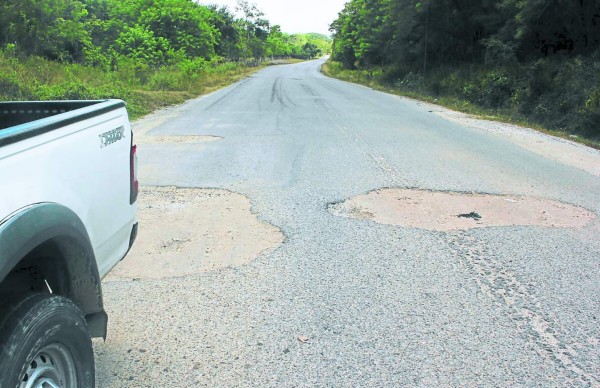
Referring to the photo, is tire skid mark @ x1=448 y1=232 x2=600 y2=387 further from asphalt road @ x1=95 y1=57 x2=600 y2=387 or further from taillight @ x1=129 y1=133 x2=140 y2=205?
taillight @ x1=129 y1=133 x2=140 y2=205

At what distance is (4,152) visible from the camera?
185cm

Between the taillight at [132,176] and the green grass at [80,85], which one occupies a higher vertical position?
the taillight at [132,176]

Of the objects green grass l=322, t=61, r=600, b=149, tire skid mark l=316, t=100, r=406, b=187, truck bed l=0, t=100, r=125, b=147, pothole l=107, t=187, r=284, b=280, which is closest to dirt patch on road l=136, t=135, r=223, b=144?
tire skid mark l=316, t=100, r=406, b=187

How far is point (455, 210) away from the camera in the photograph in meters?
6.00

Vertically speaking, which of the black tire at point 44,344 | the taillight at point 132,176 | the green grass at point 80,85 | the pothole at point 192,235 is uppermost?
the taillight at point 132,176

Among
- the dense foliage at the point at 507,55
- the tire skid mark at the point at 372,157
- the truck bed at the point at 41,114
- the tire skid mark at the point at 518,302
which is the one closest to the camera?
the truck bed at the point at 41,114

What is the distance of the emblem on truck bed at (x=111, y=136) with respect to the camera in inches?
107

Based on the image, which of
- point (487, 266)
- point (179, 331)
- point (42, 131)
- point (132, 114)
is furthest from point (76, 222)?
point (132, 114)

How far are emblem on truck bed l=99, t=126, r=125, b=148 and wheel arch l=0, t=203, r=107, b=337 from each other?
1.93 ft

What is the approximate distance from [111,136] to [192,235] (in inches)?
94.2

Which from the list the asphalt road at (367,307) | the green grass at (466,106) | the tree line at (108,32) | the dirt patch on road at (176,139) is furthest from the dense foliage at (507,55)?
the tree line at (108,32)

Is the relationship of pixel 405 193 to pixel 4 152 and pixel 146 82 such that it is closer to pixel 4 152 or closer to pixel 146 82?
pixel 4 152

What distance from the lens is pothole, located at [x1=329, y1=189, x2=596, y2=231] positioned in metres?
5.60

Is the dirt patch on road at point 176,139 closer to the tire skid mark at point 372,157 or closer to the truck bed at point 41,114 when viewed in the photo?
the tire skid mark at point 372,157
